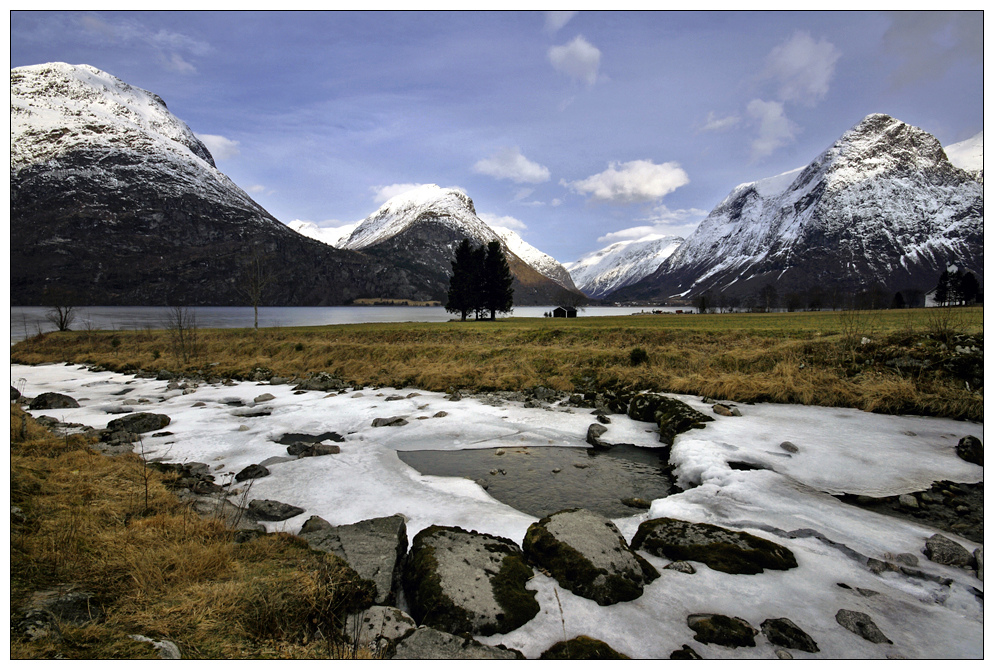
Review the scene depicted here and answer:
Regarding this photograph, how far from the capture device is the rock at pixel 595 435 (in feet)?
43.2

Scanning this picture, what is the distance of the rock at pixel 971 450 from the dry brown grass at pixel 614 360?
366cm

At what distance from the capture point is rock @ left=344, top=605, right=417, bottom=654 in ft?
14.0

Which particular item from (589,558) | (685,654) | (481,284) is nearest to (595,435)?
(589,558)

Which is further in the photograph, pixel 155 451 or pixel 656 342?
pixel 656 342

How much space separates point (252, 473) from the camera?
33.9 feet

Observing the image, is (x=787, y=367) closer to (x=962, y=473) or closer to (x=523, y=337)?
(x=962, y=473)

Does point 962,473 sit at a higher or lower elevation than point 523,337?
lower

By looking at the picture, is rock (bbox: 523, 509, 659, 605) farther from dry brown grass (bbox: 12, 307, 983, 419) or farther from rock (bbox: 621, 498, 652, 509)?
dry brown grass (bbox: 12, 307, 983, 419)

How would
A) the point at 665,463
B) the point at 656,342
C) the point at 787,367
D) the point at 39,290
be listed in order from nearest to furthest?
the point at 665,463, the point at 787,367, the point at 656,342, the point at 39,290

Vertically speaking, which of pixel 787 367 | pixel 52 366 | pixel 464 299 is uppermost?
pixel 464 299

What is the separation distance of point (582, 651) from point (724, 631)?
5.39 feet
